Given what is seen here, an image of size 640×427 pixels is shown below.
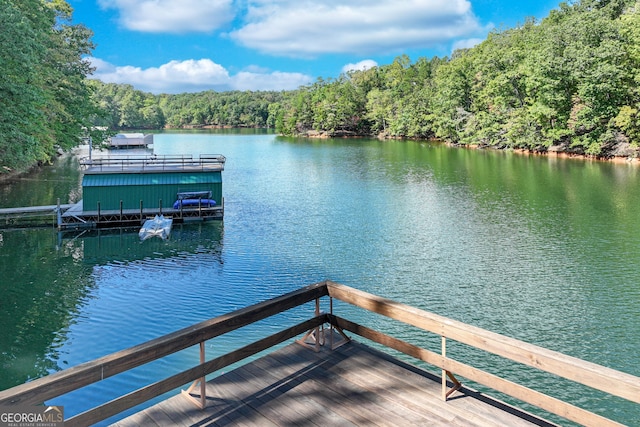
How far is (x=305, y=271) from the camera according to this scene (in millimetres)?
16547

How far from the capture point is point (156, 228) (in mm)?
21672

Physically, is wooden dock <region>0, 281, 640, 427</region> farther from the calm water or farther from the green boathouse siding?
the green boathouse siding

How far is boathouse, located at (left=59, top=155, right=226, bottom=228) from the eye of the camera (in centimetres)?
2320

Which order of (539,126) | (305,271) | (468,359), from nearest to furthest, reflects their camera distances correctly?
(468,359) < (305,271) < (539,126)

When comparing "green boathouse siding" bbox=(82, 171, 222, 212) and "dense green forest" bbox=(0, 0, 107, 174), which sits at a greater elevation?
"dense green forest" bbox=(0, 0, 107, 174)

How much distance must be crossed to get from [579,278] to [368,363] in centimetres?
1247

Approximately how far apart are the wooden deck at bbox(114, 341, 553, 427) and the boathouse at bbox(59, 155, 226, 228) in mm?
19406

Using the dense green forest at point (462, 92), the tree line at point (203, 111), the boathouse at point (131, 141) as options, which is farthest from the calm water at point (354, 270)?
the tree line at point (203, 111)

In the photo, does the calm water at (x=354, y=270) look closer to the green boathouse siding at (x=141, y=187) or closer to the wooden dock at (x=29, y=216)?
the wooden dock at (x=29, y=216)

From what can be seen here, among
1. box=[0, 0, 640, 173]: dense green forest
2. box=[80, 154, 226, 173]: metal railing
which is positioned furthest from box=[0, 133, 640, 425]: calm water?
box=[0, 0, 640, 173]: dense green forest

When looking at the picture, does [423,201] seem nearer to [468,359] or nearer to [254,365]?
[468,359]

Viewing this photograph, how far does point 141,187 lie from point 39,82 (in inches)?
443

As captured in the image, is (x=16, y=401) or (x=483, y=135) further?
(x=483, y=135)

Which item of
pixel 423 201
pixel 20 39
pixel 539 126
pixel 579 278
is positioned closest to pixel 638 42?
pixel 539 126
